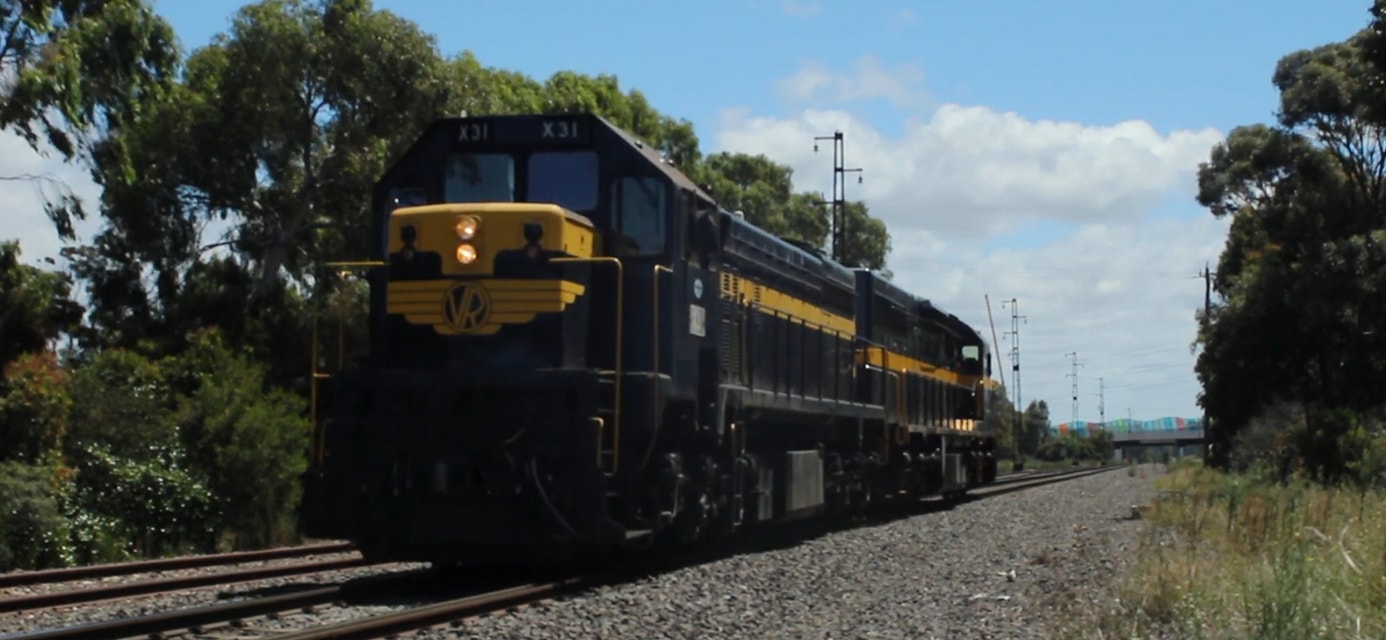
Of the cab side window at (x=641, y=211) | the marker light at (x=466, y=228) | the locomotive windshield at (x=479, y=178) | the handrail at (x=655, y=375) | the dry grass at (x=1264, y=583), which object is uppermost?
the locomotive windshield at (x=479, y=178)

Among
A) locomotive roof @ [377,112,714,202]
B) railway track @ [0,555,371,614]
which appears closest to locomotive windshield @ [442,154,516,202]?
locomotive roof @ [377,112,714,202]

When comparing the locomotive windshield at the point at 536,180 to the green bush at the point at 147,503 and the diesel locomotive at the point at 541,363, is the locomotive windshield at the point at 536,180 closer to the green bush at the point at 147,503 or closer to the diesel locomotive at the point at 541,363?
the diesel locomotive at the point at 541,363

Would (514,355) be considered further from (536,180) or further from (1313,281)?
(1313,281)

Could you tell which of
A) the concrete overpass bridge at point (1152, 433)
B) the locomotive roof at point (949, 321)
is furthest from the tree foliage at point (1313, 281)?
the concrete overpass bridge at point (1152, 433)

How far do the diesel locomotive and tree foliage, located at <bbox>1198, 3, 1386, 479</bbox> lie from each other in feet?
65.7

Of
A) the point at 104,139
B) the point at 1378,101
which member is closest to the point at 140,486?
the point at 104,139

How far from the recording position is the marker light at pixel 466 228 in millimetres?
12000

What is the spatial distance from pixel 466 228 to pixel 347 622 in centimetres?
356

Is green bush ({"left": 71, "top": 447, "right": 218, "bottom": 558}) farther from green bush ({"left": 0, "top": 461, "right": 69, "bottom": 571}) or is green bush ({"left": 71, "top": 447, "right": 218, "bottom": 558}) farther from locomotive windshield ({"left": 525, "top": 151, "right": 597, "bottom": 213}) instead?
locomotive windshield ({"left": 525, "top": 151, "right": 597, "bottom": 213})

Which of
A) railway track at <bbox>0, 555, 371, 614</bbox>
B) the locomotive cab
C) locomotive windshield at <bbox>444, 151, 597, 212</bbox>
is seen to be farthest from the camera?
locomotive windshield at <bbox>444, 151, 597, 212</bbox>

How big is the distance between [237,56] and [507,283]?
17444 millimetres

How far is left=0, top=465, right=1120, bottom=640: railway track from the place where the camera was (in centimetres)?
896

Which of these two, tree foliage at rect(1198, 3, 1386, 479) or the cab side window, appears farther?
tree foliage at rect(1198, 3, 1386, 479)

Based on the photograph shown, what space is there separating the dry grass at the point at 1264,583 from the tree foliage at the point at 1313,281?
1720 cm
